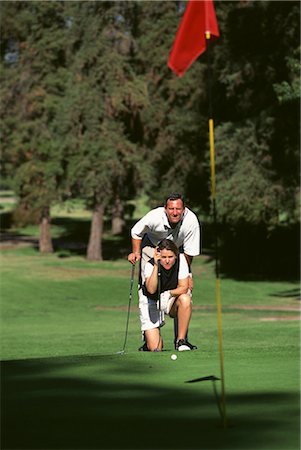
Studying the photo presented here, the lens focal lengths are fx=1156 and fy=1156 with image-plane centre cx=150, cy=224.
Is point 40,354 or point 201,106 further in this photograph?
point 201,106

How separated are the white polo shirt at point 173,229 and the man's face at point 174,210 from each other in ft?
0.55

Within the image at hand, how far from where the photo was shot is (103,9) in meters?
51.6

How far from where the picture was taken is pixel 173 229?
12.4 m

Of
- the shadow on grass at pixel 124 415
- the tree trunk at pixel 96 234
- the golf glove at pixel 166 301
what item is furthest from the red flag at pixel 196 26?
the tree trunk at pixel 96 234

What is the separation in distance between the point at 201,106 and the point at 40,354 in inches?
1169

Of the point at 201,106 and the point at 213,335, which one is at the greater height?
the point at 201,106

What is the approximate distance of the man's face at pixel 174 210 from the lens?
39.5 ft

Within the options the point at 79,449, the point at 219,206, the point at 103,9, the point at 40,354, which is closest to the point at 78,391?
the point at 79,449

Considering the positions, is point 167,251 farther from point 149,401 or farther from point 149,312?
point 149,401

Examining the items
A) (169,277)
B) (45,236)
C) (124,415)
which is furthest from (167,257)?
(45,236)

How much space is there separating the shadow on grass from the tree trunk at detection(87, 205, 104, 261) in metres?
44.9

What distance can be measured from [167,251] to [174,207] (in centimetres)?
48

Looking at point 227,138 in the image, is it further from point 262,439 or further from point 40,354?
point 262,439

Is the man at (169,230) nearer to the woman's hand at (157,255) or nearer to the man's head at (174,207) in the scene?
the man's head at (174,207)
